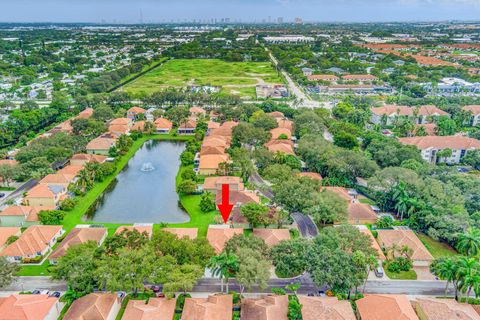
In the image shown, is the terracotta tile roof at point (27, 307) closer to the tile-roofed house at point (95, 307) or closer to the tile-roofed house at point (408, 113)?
the tile-roofed house at point (95, 307)

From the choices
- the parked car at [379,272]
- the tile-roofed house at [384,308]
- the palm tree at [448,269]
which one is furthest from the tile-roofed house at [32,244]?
the palm tree at [448,269]

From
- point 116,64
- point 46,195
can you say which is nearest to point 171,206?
point 46,195

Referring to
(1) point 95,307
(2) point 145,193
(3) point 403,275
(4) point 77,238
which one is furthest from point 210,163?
(3) point 403,275

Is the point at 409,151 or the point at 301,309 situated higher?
the point at 409,151

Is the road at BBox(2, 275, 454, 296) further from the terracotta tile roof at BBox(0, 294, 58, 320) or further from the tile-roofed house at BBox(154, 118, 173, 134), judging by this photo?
the tile-roofed house at BBox(154, 118, 173, 134)

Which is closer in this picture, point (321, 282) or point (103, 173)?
point (321, 282)

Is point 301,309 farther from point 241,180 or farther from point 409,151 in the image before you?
point 409,151
